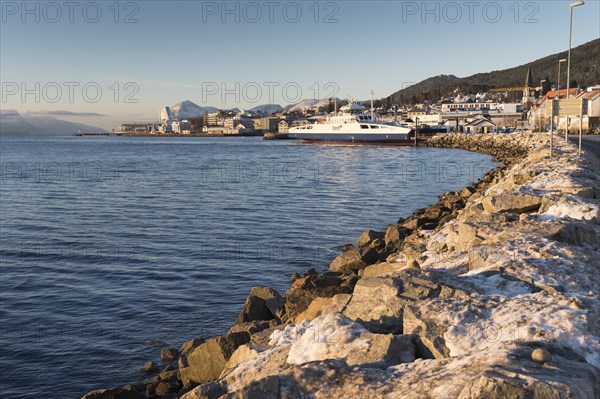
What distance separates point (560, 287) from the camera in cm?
606

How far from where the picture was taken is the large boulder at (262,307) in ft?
28.1

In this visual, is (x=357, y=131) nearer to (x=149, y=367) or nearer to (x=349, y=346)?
(x=149, y=367)

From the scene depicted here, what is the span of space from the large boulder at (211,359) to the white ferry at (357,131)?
73.8 metres

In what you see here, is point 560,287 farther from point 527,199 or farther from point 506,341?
A: point 527,199

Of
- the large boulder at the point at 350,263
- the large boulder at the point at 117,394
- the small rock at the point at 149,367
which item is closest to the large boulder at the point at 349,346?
the large boulder at the point at 117,394

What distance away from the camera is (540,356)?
164 inches

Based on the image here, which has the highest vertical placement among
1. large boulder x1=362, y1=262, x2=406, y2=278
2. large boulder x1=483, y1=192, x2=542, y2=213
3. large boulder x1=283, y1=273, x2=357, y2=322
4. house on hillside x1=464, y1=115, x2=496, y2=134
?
house on hillside x1=464, y1=115, x2=496, y2=134

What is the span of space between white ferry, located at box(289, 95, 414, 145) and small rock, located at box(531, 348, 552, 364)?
2989 inches

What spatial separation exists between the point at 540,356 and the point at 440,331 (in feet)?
3.12

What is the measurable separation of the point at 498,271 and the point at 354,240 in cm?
1004

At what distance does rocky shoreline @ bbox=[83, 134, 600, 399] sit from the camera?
404cm

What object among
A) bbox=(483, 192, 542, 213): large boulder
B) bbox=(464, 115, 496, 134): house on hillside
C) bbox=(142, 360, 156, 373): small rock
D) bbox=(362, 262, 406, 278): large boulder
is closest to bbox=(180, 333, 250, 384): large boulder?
bbox=(142, 360, 156, 373): small rock

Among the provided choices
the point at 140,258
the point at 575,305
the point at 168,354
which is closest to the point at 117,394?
the point at 168,354

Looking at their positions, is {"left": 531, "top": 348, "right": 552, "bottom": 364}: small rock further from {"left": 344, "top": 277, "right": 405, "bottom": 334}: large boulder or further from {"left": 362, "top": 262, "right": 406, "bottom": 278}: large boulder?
{"left": 362, "top": 262, "right": 406, "bottom": 278}: large boulder
